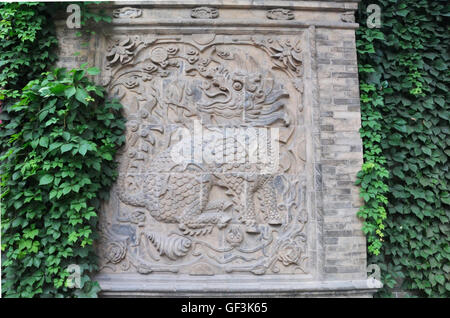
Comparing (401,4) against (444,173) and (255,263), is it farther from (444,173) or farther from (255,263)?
(255,263)

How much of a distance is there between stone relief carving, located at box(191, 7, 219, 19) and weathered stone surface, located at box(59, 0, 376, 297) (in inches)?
0.5

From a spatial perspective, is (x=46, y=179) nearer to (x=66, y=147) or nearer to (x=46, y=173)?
(x=46, y=173)

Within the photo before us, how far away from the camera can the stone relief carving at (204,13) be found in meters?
3.87

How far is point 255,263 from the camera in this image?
3.61 m

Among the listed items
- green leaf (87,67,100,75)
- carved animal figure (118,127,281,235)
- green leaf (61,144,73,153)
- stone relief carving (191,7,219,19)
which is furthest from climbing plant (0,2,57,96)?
stone relief carving (191,7,219,19)

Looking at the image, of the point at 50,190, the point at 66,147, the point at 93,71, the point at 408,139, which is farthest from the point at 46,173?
the point at 408,139

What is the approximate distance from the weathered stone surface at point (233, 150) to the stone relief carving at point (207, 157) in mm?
12

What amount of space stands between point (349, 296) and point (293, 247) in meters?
0.78

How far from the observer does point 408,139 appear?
4090mm

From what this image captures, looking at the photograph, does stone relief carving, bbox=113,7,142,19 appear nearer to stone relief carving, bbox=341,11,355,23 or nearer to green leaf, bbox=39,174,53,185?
green leaf, bbox=39,174,53,185

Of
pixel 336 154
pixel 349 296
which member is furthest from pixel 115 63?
→ pixel 349 296

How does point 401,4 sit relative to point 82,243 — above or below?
above

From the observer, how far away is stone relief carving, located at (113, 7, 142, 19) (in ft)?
12.6

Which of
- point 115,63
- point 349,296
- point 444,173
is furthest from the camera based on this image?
point 444,173
